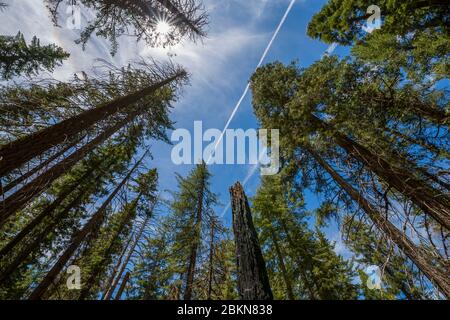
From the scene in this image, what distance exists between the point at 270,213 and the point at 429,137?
8.81 metres

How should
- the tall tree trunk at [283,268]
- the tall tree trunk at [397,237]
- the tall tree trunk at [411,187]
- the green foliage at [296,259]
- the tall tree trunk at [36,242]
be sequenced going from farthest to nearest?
the green foliage at [296,259] → the tall tree trunk at [283,268] → the tall tree trunk at [36,242] → the tall tree trunk at [411,187] → the tall tree trunk at [397,237]

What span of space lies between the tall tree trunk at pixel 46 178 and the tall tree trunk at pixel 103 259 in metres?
6.31

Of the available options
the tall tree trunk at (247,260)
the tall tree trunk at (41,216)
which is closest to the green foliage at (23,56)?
the tall tree trunk at (41,216)

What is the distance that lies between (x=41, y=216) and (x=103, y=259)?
3.56 metres

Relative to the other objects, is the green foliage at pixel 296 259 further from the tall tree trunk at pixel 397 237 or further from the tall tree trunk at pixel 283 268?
the tall tree trunk at pixel 397 237

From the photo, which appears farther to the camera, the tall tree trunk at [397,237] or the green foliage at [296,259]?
Answer: the green foliage at [296,259]

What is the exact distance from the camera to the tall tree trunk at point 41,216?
25.1 feet

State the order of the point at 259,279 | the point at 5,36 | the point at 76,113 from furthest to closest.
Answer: the point at 5,36 < the point at 76,113 < the point at 259,279

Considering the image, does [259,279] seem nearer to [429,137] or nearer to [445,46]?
[429,137]

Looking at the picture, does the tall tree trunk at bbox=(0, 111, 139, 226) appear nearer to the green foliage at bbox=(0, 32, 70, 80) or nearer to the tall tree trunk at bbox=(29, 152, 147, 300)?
the tall tree trunk at bbox=(29, 152, 147, 300)

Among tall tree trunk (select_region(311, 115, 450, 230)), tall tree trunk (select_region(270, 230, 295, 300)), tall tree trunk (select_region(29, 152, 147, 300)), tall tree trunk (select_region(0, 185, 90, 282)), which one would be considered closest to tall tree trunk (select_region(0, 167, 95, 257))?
tall tree trunk (select_region(0, 185, 90, 282))

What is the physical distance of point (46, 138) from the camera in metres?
3.57
